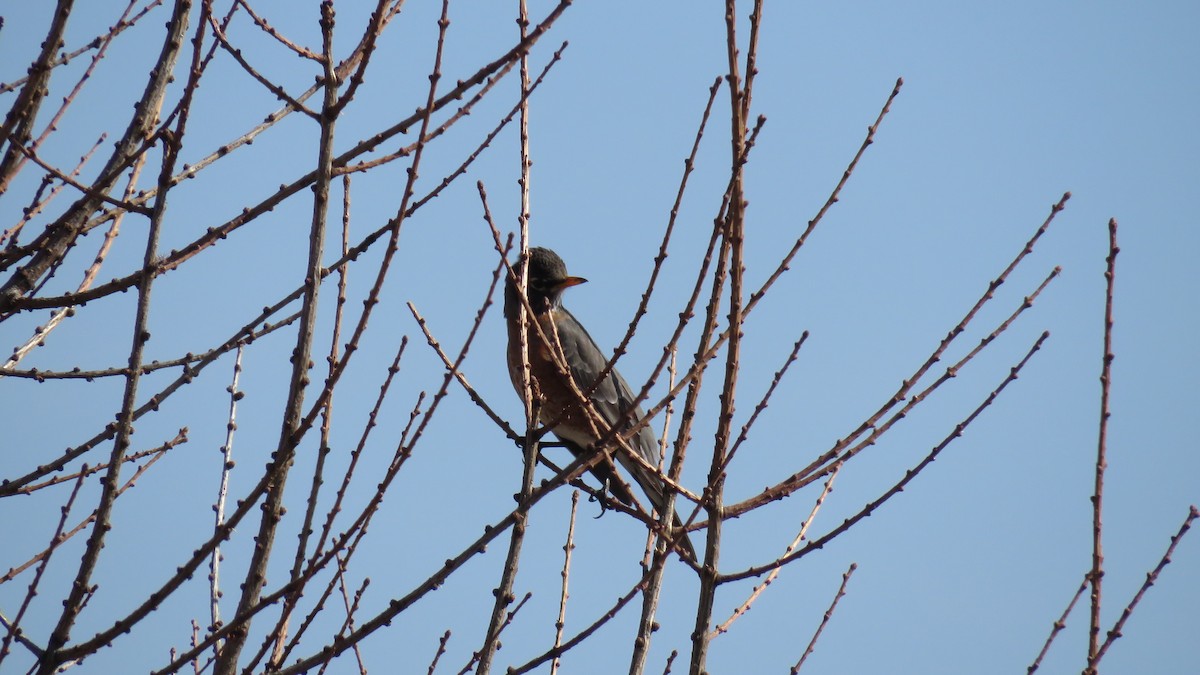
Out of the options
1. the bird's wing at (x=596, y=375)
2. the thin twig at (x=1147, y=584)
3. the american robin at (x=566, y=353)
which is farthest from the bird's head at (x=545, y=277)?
the thin twig at (x=1147, y=584)

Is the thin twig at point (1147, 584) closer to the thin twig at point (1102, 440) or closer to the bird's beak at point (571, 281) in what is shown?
the thin twig at point (1102, 440)

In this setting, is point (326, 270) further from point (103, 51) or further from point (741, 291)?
point (103, 51)

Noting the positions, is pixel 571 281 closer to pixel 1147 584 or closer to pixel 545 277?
pixel 545 277

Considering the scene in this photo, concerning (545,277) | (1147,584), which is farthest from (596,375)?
(1147,584)

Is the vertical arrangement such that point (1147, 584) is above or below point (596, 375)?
below

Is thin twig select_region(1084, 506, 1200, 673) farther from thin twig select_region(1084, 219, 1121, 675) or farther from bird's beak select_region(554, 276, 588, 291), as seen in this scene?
bird's beak select_region(554, 276, 588, 291)

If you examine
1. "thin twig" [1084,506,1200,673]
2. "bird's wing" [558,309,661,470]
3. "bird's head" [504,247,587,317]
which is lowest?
"thin twig" [1084,506,1200,673]

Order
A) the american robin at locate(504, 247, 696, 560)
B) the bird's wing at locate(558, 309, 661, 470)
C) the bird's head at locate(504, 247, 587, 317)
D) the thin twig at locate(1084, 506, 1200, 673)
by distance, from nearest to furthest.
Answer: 1. the thin twig at locate(1084, 506, 1200, 673)
2. the american robin at locate(504, 247, 696, 560)
3. the bird's wing at locate(558, 309, 661, 470)
4. the bird's head at locate(504, 247, 587, 317)

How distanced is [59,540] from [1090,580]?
2394mm

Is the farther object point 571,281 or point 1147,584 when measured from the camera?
point 571,281

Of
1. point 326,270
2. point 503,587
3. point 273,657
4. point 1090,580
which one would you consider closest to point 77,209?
point 326,270

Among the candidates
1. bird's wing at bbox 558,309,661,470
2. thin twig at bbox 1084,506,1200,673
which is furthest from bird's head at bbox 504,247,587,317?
thin twig at bbox 1084,506,1200,673

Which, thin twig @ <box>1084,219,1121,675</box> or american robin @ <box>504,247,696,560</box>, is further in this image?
american robin @ <box>504,247,696,560</box>

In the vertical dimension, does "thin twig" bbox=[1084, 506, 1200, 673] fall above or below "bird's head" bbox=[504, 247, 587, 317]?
below
